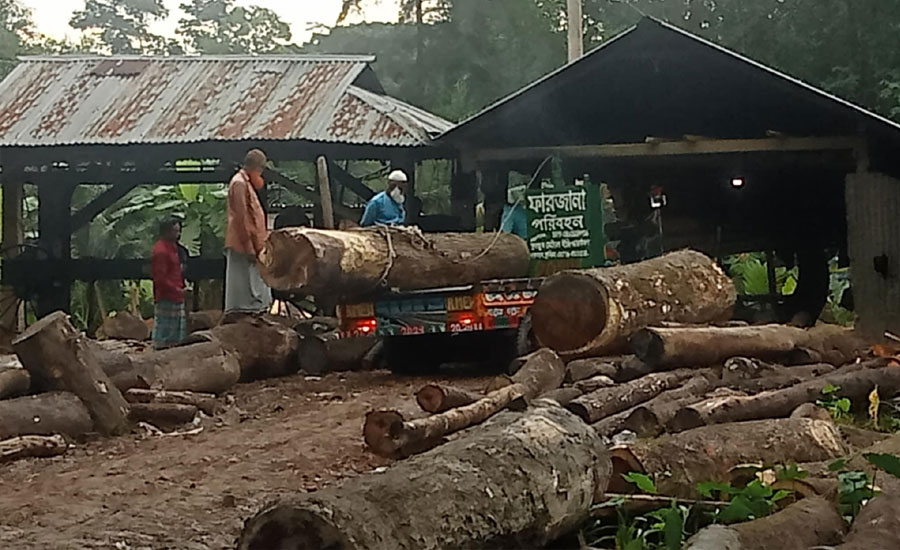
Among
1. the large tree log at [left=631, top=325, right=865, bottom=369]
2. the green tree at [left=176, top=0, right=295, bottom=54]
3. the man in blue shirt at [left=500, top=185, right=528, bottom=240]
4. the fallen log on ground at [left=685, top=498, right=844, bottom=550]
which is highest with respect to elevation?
the green tree at [left=176, top=0, right=295, bottom=54]

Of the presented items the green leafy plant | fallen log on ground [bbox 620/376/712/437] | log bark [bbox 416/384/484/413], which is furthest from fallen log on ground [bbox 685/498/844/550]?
the green leafy plant

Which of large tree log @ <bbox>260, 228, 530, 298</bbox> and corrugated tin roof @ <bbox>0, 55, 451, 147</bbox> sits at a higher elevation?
corrugated tin roof @ <bbox>0, 55, 451, 147</bbox>

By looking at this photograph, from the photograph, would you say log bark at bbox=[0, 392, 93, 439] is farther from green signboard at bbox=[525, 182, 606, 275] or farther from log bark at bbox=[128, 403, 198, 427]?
green signboard at bbox=[525, 182, 606, 275]

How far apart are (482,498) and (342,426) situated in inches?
172

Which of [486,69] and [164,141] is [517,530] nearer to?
[164,141]

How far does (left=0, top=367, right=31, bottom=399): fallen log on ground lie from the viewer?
8.34 m

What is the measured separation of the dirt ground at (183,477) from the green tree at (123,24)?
35589mm

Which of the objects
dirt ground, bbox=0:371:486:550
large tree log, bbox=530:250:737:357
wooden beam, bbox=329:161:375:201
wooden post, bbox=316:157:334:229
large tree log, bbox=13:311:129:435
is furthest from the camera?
wooden beam, bbox=329:161:375:201

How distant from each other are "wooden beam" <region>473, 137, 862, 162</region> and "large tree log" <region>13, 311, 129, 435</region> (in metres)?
8.35

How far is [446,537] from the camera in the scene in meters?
4.08

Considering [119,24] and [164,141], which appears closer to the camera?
[164,141]

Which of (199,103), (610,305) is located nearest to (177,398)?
(610,305)

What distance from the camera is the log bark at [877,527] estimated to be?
4027 millimetres

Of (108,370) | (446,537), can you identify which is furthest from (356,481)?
(108,370)
